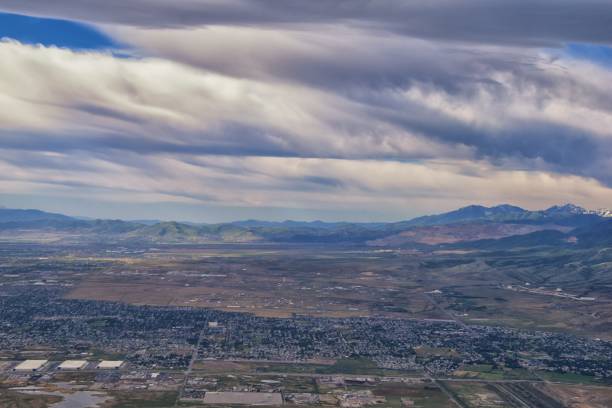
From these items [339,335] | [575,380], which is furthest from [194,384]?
[575,380]

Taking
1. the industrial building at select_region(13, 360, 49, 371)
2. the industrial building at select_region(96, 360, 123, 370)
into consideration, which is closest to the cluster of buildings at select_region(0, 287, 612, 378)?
the industrial building at select_region(96, 360, 123, 370)

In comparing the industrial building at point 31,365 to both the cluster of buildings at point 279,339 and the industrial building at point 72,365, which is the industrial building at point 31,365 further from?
the cluster of buildings at point 279,339

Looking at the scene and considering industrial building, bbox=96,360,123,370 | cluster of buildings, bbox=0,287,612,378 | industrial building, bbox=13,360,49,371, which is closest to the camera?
industrial building, bbox=13,360,49,371

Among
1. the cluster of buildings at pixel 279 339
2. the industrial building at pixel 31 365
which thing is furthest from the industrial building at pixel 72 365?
the industrial building at pixel 31 365

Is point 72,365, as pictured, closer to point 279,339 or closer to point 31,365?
point 31,365

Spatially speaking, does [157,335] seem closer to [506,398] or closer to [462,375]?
[462,375]

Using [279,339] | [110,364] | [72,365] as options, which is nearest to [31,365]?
[72,365]

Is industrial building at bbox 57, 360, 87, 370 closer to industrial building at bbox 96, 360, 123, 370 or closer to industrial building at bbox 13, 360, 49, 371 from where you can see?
industrial building at bbox 96, 360, 123, 370
